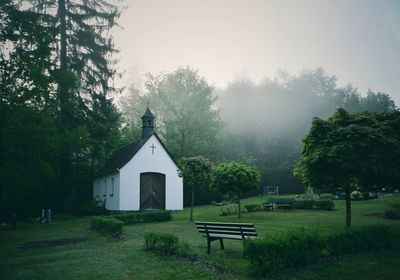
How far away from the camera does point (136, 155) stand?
29.5m

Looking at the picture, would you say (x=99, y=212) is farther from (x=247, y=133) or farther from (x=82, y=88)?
(x=247, y=133)

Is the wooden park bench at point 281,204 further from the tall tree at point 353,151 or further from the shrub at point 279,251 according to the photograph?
the shrub at point 279,251

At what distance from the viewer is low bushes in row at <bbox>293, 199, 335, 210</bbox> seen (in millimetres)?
25469

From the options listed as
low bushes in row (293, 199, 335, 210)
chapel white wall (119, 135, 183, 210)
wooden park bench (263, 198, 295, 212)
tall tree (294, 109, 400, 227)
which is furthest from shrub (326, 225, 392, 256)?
chapel white wall (119, 135, 183, 210)

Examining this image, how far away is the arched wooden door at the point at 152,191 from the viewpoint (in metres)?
29.6

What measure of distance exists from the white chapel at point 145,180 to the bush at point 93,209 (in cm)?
69

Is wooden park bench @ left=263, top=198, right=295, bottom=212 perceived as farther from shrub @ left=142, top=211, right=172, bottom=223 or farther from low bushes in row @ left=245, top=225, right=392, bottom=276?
low bushes in row @ left=245, top=225, right=392, bottom=276

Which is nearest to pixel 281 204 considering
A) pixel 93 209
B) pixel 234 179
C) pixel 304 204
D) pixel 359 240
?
pixel 304 204

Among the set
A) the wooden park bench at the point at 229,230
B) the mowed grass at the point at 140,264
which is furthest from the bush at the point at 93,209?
the wooden park bench at the point at 229,230

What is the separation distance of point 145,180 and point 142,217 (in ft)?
27.1

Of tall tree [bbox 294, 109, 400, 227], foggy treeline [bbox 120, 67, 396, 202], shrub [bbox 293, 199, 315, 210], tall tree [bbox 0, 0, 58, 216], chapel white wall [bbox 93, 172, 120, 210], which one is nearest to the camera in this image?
tall tree [bbox 294, 109, 400, 227]

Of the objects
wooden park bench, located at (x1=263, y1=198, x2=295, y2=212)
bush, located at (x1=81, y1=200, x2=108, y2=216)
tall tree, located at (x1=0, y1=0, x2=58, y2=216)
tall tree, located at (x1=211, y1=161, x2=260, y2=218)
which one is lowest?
bush, located at (x1=81, y1=200, x2=108, y2=216)

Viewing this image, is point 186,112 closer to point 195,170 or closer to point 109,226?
point 195,170

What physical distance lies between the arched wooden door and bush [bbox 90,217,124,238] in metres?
Result: 10.7
